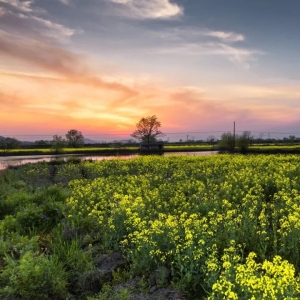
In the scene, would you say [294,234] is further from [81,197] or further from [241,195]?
[81,197]

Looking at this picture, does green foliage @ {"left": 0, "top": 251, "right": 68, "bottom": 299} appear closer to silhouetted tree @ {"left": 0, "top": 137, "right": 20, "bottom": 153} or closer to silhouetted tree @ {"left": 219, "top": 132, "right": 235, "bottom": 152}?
silhouetted tree @ {"left": 219, "top": 132, "right": 235, "bottom": 152}

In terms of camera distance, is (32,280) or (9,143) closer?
(32,280)

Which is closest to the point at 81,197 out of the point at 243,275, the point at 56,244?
the point at 56,244

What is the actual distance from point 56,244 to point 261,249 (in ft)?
14.9

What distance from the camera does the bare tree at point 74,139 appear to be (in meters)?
84.8

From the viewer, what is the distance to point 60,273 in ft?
19.7

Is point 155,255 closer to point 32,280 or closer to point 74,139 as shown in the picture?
point 32,280

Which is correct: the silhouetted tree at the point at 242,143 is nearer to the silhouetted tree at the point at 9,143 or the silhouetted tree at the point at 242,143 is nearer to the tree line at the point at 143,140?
the tree line at the point at 143,140

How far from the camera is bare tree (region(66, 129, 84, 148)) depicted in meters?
84.8

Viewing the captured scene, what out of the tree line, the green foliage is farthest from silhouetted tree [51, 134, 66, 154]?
the green foliage

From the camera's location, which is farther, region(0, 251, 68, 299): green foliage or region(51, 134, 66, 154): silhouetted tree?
region(51, 134, 66, 154): silhouetted tree

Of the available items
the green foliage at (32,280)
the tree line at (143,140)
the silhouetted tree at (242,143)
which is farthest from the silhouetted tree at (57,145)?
the green foliage at (32,280)

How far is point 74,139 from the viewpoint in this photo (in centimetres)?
8669

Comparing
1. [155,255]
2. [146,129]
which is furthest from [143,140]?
[155,255]
